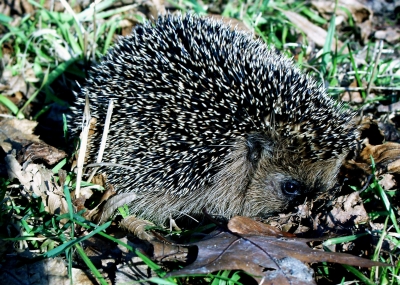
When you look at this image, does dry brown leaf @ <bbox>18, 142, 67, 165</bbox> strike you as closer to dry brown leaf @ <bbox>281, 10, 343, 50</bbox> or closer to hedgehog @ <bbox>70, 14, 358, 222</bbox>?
hedgehog @ <bbox>70, 14, 358, 222</bbox>

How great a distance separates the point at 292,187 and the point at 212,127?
1096 millimetres

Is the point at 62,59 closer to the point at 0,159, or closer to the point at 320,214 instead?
the point at 0,159

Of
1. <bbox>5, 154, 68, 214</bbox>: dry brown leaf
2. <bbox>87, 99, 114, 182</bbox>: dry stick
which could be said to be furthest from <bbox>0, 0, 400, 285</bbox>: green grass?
<bbox>87, 99, 114, 182</bbox>: dry stick

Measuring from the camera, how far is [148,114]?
5.03 m

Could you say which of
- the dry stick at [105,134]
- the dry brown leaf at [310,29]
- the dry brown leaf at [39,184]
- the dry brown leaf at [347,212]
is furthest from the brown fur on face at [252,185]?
the dry brown leaf at [310,29]

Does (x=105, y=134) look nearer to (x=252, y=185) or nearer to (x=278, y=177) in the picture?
(x=252, y=185)

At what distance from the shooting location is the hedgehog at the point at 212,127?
4.86 meters

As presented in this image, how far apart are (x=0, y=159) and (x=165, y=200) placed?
2.08m

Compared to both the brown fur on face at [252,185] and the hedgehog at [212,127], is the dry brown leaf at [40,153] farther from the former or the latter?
the brown fur on face at [252,185]

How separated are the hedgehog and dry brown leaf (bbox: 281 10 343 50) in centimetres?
270

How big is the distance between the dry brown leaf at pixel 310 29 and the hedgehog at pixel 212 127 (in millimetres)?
2703

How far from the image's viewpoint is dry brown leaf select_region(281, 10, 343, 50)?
8.00 meters

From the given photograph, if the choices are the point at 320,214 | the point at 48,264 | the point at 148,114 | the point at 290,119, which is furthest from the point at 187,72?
the point at 48,264

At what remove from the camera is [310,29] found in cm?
810
